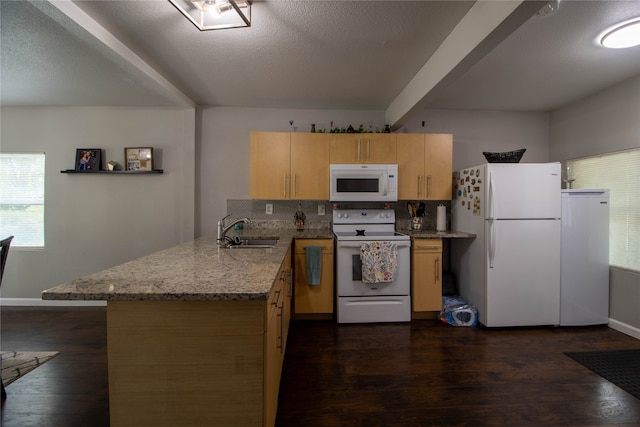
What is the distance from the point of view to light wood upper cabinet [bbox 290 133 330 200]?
3.11 metres

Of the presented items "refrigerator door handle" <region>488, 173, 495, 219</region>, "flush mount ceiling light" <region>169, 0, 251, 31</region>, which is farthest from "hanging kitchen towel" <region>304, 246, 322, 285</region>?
"flush mount ceiling light" <region>169, 0, 251, 31</region>

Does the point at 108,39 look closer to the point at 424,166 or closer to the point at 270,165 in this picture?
the point at 270,165

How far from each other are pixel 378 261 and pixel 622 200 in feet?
8.17

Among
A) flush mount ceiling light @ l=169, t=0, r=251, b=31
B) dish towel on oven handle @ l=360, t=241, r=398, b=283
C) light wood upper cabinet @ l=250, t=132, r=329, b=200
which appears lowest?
dish towel on oven handle @ l=360, t=241, r=398, b=283

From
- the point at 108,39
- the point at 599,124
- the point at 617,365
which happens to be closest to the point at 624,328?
the point at 617,365

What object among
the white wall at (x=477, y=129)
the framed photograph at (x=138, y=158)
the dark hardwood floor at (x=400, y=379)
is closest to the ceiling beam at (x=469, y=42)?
the white wall at (x=477, y=129)

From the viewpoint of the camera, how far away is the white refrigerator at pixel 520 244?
267 centimetres

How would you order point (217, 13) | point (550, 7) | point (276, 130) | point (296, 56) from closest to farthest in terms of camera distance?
point (550, 7)
point (217, 13)
point (296, 56)
point (276, 130)

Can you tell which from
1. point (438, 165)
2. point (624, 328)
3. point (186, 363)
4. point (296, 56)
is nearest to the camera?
point (186, 363)

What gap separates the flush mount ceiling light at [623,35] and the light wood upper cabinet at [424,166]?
53.1 inches

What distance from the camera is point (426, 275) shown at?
287 centimetres

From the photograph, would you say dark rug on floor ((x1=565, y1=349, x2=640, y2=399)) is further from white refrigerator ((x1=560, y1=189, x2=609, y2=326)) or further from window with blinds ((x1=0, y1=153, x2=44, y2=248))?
window with blinds ((x1=0, y1=153, x2=44, y2=248))

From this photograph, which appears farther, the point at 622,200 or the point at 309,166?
the point at 309,166

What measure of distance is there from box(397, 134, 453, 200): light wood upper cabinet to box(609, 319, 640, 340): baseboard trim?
197 centimetres
